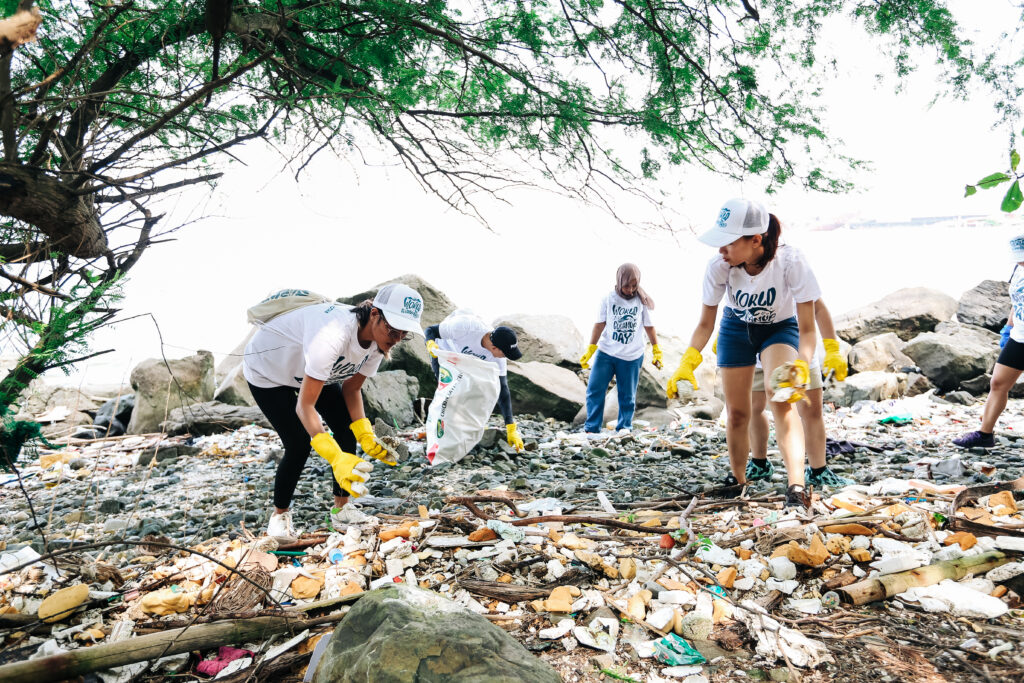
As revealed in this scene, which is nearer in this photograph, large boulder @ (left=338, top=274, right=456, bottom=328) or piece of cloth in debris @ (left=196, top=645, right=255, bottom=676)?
piece of cloth in debris @ (left=196, top=645, right=255, bottom=676)

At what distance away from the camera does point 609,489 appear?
13.6 ft

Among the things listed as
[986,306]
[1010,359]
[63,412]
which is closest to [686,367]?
[1010,359]

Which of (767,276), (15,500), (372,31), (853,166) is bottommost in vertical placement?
(15,500)

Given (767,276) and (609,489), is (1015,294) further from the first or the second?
(609,489)

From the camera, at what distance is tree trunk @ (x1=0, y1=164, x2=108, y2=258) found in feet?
10.5

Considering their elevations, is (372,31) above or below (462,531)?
above

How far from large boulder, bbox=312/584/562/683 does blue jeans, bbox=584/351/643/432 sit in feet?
14.3

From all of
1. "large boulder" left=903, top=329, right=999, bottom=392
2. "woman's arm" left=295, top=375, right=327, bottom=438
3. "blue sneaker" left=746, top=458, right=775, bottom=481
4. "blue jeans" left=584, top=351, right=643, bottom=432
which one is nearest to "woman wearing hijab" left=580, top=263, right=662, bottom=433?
"blue jeans" left=584, top=351, right=643, bottom=432

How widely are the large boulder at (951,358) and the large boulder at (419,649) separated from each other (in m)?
9.85

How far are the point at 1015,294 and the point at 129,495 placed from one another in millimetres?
6781

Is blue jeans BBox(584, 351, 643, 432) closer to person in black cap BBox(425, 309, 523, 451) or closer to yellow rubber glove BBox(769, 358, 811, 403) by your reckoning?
person in black cap BBox(425, 309, 523, 451)

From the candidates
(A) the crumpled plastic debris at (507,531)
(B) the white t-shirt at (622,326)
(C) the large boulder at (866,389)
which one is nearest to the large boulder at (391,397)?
(B) the white t-shirt at (622,326)

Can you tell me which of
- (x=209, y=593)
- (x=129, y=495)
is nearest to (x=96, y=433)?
(x=129, y=495)

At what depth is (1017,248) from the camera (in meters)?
4.45
